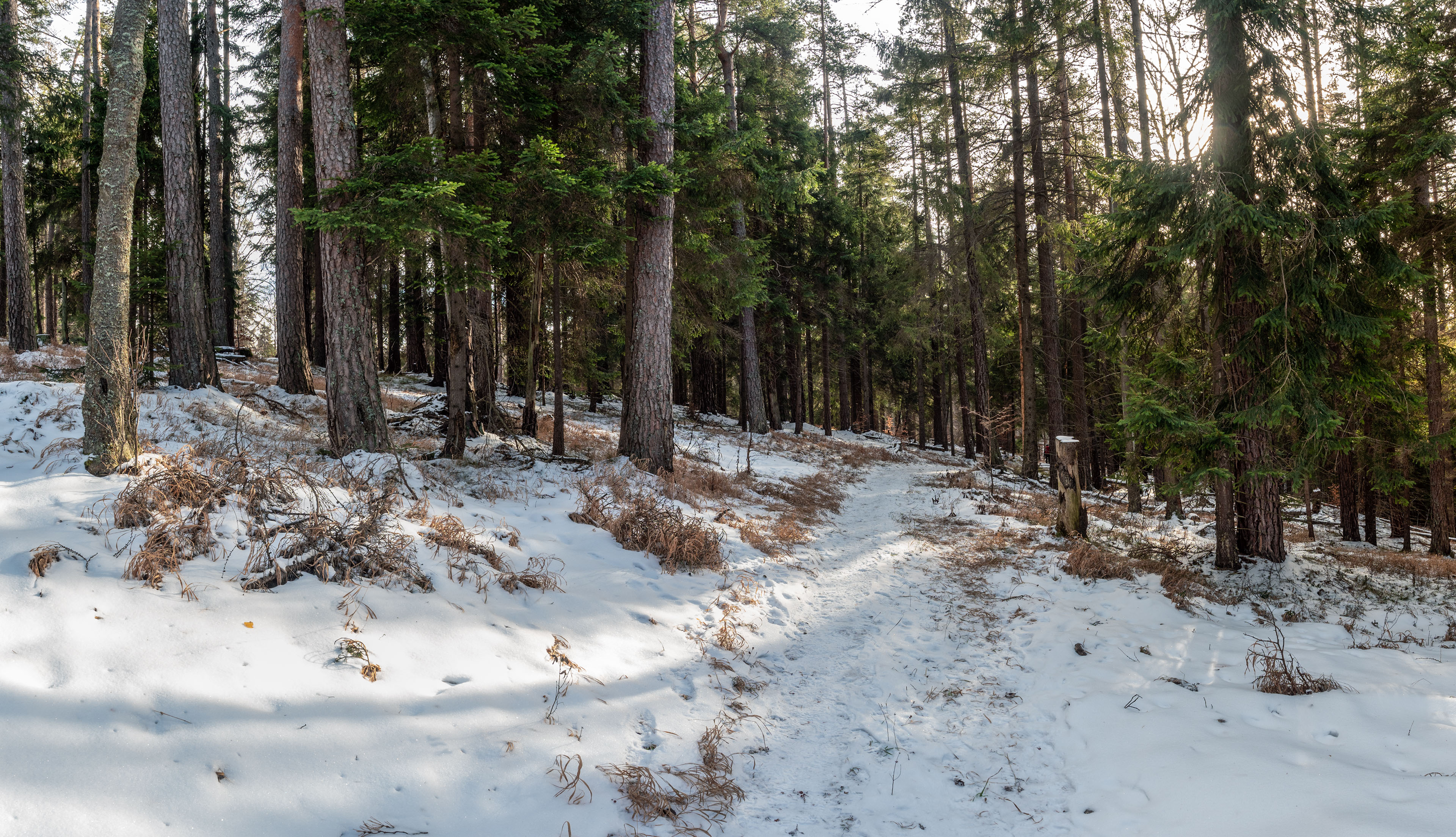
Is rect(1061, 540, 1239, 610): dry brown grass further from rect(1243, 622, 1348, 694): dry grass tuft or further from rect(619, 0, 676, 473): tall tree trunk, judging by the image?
rect(619, 0, 676, 473): tall tree trunk

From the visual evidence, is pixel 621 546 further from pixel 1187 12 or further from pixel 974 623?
pixel 1187 12

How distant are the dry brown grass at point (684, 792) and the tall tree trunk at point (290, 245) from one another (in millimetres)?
12778

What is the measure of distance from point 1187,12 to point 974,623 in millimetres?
8259

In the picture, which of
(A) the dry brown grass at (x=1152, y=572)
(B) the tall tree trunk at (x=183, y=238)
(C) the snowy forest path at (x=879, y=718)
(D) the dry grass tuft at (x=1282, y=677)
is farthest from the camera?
(B) the tall tree trunk at (x=183, y=238)

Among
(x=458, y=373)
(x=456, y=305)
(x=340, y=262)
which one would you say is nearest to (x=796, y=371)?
(x=456, y=305)

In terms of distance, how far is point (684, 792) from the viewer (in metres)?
3.29

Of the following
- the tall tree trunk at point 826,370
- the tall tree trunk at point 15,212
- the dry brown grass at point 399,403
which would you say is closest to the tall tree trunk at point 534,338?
the dry brown grass at point 399,403

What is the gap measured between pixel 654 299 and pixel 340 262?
4.20 metres

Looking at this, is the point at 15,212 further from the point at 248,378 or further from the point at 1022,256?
the point at 1022,256

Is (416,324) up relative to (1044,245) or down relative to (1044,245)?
up

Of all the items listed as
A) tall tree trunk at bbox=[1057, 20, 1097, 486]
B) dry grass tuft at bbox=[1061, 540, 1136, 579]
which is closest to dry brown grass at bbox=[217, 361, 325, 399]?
dry grass tuft at bbox=[1061, 540, 1136, 579]

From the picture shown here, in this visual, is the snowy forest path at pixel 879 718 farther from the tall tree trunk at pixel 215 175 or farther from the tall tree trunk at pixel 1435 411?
the tall tree trunk at pixel 215 175

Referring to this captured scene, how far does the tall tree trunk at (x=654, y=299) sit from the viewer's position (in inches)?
383

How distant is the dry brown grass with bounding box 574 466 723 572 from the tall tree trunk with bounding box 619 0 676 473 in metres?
2.12
